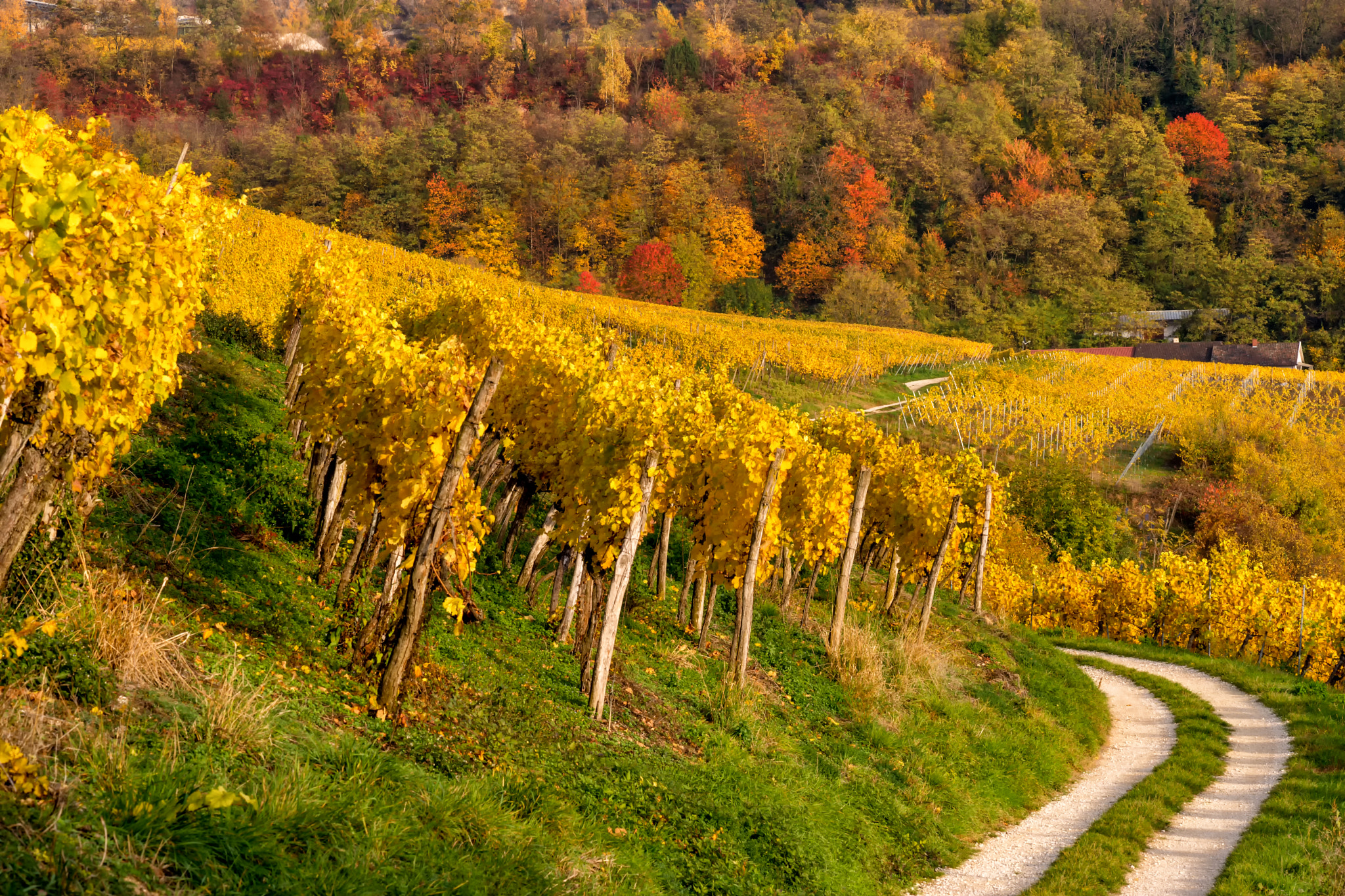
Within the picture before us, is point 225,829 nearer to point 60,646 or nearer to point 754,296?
point 60,646

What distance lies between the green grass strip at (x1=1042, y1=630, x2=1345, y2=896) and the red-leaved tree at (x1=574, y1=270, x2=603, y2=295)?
60.0m

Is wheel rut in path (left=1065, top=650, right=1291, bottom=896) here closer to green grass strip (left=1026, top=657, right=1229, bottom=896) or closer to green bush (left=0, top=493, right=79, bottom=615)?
green grass strip (left=1026, top=657, right=1229, bottom=896)

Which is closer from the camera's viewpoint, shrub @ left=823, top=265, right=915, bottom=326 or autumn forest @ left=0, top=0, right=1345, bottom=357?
shrub @ left=823, top=265, right=915, bottom=326

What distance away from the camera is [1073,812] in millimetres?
10992

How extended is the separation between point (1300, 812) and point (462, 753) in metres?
9.61

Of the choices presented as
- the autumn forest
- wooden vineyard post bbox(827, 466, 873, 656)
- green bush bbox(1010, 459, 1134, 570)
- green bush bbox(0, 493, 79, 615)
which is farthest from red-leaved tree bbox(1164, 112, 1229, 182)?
green bush bbox(0, 493, 79, 615)

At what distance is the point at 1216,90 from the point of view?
111 meters

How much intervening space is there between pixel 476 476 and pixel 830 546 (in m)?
5.24

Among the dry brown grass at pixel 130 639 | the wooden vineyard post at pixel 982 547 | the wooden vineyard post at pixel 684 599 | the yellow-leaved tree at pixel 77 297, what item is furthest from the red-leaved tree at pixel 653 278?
the dry brown grass at pixel 130 639

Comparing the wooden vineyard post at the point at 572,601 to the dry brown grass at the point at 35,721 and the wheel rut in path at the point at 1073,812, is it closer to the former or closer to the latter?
the wheel rut in path at the point at 1073,812

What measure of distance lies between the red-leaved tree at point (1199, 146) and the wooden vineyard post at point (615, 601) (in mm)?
112433

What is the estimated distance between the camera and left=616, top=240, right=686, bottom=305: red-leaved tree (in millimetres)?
74625

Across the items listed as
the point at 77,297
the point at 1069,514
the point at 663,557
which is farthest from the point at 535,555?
the point at 1069,514

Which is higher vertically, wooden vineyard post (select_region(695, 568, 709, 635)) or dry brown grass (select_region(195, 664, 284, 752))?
dry brown grass (select_region(195, 664, 284, 752))
